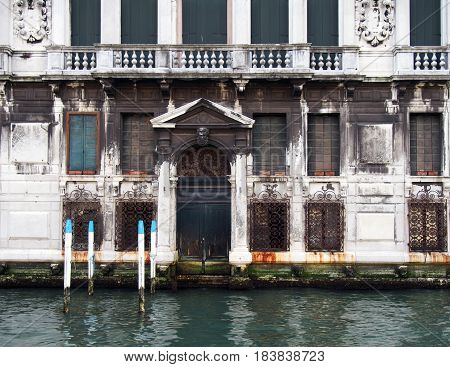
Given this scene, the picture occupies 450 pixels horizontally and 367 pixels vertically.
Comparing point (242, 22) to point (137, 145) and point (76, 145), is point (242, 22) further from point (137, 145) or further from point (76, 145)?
point (76, 145)

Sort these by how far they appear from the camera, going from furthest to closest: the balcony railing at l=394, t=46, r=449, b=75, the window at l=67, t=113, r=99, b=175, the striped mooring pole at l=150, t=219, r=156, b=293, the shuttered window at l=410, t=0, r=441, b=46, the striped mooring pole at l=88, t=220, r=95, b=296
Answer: the shuttered window at l=410, t=0, r=441, b=46, the window at l=67, t=113, r=99, b=175, the balcony railing at l=394, t=46, r=449, b=75, the striped mooring pole at l=88, t=220, r=95, b=296, the striped mooring pole at l=150, t=219, r=156, b=293

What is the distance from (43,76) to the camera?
1997cm

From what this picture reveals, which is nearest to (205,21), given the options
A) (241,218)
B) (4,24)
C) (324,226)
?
(4,24)

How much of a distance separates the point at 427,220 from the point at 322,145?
364 cm

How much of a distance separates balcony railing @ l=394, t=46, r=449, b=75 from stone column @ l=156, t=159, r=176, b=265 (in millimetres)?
7079

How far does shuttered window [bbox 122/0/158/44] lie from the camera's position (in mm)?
20797

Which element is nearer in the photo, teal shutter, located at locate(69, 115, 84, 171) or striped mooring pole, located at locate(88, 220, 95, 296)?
striped mooring pole, located at locate(88, 220, 95, 296)

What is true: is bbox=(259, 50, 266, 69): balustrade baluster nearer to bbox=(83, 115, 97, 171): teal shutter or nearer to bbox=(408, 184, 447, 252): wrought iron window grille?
bbox=(83, 115, 97, 171): teal shutter

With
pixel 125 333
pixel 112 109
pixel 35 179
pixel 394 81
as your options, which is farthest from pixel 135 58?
pixel 125 333

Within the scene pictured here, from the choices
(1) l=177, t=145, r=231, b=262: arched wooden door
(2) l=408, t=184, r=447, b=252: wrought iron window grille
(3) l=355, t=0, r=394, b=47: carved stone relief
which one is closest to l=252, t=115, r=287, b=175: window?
(1) l=177, t=145, r=231, b=262: arched wooden door

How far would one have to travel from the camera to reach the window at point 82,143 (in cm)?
2042

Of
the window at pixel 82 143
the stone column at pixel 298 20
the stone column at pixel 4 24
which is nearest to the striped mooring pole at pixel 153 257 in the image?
the window at pixel 82 143

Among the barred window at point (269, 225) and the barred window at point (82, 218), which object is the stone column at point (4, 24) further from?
the barred window at point (269, 225)

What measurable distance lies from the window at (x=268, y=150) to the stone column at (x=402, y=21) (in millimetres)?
4141
